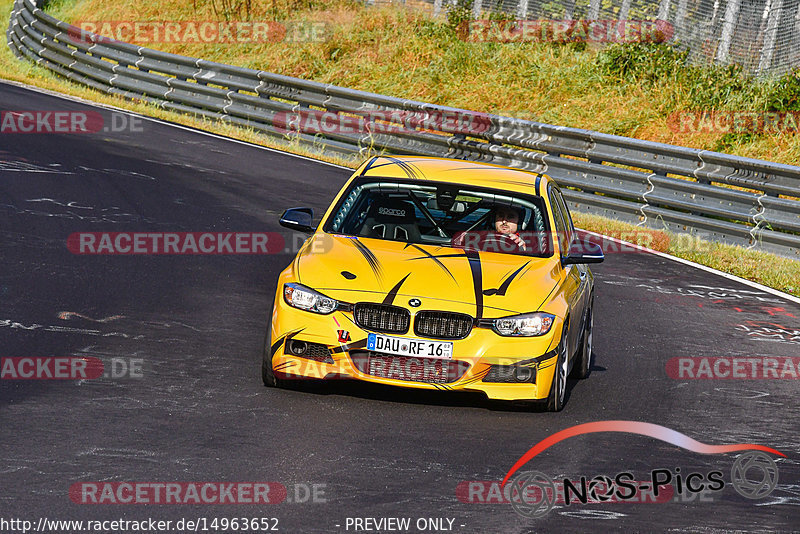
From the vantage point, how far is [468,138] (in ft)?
66.0

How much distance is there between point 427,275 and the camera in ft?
25.3

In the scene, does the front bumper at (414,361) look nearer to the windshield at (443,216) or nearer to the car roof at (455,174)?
the windshield at (443,216)

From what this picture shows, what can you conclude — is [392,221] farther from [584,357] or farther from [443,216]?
[584,357]

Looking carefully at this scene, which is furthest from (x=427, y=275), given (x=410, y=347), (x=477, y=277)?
(x=410, y=347)

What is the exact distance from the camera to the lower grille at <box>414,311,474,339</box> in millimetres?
7383

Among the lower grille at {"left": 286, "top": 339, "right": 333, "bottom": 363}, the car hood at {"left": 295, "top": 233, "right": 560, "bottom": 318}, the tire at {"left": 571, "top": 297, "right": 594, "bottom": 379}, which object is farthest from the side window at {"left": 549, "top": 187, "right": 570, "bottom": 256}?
the lower grille at {"left": 286, "top": 339, "right": 333, "bottom": 363}

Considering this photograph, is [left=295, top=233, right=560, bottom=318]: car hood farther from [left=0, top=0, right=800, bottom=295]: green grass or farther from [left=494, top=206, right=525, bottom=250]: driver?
[left=0, top=0, right=800, bottom=295]: green grass

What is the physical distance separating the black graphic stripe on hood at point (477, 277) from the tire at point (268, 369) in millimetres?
1364

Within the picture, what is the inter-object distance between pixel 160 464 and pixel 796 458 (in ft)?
12.7

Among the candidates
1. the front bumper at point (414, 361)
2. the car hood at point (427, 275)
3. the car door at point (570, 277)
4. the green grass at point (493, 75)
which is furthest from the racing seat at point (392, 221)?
the green grass at point (493, 75)

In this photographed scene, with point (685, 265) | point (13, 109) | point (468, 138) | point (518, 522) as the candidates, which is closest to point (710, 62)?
point (468, 138)

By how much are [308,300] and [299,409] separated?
714 mm

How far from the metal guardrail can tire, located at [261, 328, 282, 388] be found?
32.5ft

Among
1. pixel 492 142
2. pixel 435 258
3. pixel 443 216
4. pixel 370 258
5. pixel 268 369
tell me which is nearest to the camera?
pixel 268 369
